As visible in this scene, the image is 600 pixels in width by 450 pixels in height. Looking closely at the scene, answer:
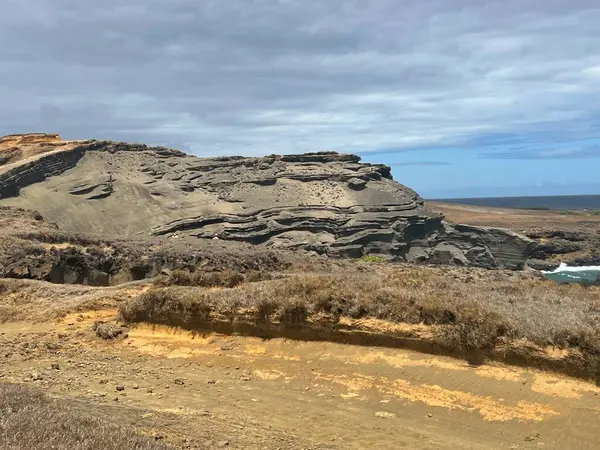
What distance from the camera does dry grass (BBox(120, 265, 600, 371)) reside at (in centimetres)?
852

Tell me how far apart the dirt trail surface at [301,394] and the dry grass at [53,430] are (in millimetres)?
797

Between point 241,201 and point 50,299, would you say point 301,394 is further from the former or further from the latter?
point 241,201

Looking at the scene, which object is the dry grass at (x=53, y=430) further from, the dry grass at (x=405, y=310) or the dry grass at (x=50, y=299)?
Result: the dry grass at (x=50, y=299)

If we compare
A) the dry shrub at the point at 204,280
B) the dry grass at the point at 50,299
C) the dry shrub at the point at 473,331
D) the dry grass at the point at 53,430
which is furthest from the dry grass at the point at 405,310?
the dry grass at the point at 53,430

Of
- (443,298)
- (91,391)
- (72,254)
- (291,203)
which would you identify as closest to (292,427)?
(91,391)

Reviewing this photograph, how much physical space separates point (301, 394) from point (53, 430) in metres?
4.47

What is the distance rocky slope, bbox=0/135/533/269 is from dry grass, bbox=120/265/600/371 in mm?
30045

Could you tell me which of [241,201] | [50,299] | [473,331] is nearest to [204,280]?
[50,299]

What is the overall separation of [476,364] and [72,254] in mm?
17247

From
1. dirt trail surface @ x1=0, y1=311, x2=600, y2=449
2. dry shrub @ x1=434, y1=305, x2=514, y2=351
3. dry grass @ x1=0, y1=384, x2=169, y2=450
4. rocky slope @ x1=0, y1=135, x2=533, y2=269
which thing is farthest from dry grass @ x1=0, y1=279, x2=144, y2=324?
rocky slope @ x1=0, y1=135, x2=533, y2=269

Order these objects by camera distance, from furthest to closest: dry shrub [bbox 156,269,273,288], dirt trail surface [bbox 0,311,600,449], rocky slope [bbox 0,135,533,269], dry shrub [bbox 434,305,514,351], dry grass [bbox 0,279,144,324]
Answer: rocky slope [bbox 0,135,533,269] → dry shrub [bbox 156,269,273,288] → dry grass [bbox 0,279,144,324] → dry shrub [bbox 434,305,514,351] → dirt trail surface [bbox 0,311,600,449]

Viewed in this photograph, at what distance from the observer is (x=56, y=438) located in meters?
4.53

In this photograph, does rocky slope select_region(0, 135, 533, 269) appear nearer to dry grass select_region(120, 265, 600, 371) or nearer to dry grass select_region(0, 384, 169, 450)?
dry grass select_region(120, 265, 600, 371)

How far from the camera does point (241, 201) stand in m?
50.1
